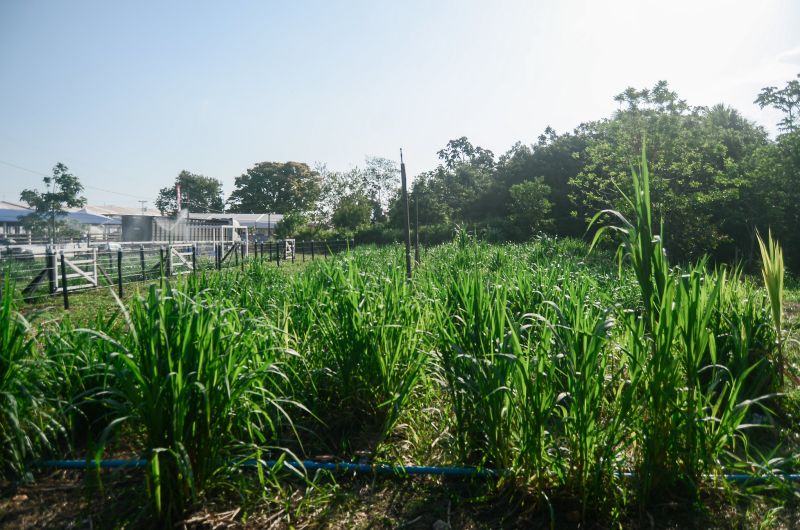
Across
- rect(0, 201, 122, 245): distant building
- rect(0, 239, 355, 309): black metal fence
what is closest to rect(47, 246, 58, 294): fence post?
rect(0, 239, 355, 309): black metal fence

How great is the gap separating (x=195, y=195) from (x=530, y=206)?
53354 mm

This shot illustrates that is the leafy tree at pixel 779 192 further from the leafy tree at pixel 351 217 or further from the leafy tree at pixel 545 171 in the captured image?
the leafy tree at pixel 351 217

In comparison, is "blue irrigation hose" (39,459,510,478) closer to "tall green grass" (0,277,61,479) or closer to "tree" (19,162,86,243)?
"tall green grass" (0,277,61,479)

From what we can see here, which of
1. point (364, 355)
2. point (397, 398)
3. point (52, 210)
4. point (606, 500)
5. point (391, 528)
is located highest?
point (52, 210)

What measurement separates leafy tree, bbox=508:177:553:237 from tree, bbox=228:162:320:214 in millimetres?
36868

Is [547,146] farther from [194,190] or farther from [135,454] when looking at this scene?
[194,190]

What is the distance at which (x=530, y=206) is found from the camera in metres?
22.5

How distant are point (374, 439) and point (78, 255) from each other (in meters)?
10.2

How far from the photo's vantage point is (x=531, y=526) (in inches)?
70.1

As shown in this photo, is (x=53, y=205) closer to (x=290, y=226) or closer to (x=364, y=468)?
(x=290, y=226)

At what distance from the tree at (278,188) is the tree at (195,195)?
475cm

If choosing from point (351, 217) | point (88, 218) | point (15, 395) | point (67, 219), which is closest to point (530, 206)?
point (351, 217)

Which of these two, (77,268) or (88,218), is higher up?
(88,218)

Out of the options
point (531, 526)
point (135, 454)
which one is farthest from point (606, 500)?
point (135, 454)
